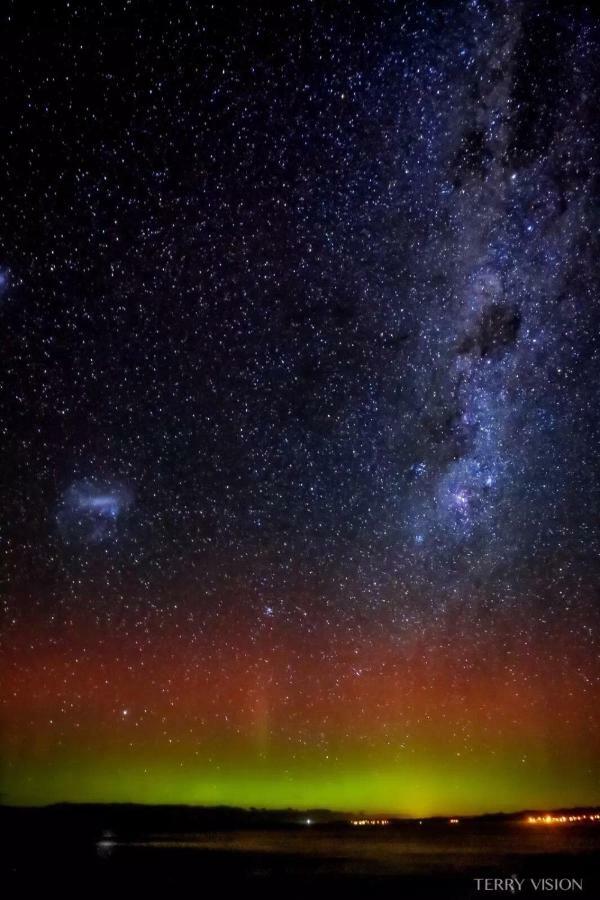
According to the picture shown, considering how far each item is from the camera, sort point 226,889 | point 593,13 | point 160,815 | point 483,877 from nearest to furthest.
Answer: point 593,13, point 226,889, point 483,877, point 160,815

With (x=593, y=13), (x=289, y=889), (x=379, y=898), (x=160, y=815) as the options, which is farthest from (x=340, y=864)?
(x=160, y=815)

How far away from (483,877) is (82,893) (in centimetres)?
1059

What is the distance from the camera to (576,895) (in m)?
14.1

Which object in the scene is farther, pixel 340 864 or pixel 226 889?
pixel 340 864

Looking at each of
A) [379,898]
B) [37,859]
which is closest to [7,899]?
[379,898]

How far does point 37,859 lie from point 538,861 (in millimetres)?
17821

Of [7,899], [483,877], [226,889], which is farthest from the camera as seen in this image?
[483,877]

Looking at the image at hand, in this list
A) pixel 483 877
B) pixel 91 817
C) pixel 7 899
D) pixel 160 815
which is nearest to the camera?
pixel 7 899

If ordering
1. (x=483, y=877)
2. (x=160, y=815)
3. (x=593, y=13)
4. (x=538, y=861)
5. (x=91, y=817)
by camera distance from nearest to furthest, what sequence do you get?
1. (x=593, y=13)
2. (x=483, y=877)
3. (x=538, y=861)
4. (x=91, y=817)
5. (x=160, y=815)

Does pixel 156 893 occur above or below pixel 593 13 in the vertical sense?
below

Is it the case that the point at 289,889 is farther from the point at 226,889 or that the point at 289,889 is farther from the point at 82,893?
the point at 82,893

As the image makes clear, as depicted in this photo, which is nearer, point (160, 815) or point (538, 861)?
point (538, 861)

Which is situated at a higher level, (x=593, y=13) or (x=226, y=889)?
(x=593, y=13)

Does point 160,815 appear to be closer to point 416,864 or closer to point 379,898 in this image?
point 416,864
